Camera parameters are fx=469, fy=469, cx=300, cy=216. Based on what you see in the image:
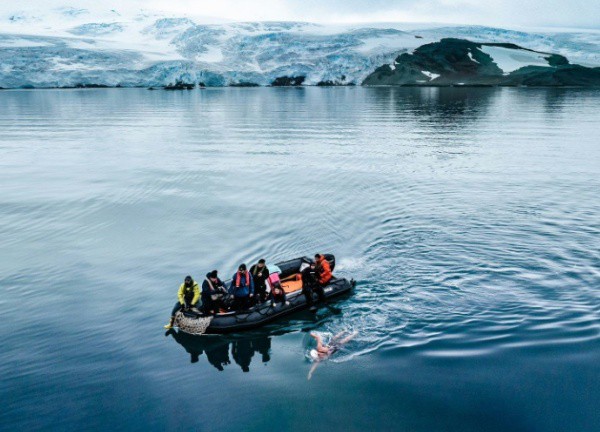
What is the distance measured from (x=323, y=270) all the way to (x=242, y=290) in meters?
3.03

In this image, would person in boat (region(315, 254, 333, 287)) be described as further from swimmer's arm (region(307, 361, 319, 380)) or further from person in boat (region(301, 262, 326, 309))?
swimmer's arm (region(307, 361, 319, 380))

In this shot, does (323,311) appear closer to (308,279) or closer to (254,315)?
(308,279)

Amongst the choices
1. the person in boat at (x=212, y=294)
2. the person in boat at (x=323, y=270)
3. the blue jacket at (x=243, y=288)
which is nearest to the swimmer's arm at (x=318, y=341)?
the person in boat at (x=323, y=270)

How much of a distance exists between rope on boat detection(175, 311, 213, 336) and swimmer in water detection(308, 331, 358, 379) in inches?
132

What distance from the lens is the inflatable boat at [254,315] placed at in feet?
47.9

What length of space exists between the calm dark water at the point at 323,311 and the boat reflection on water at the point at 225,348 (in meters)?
0.06

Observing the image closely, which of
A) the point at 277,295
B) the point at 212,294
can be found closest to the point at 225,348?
the point at 212,294

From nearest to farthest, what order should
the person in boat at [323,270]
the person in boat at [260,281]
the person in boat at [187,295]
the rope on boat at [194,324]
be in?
1. the rope on boat at [194,324]
2. the person in boat at [187,295]
3. the person in boat at [260,281]
4. the person in boat at [323,270]

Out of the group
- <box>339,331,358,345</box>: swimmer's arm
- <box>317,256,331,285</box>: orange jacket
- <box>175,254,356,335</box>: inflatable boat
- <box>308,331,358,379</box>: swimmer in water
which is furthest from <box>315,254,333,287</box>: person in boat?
<box>339,331,358,345</box>: swimmer's arm

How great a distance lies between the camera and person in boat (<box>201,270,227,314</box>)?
1506cm

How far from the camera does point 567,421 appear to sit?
10617 millimetres

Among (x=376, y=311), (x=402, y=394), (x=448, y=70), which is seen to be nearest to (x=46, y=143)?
(x=376, y=311)

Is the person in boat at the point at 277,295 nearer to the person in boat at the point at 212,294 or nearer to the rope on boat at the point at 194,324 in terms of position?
the person in boat at the point at 212,294

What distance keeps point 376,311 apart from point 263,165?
23362mm
